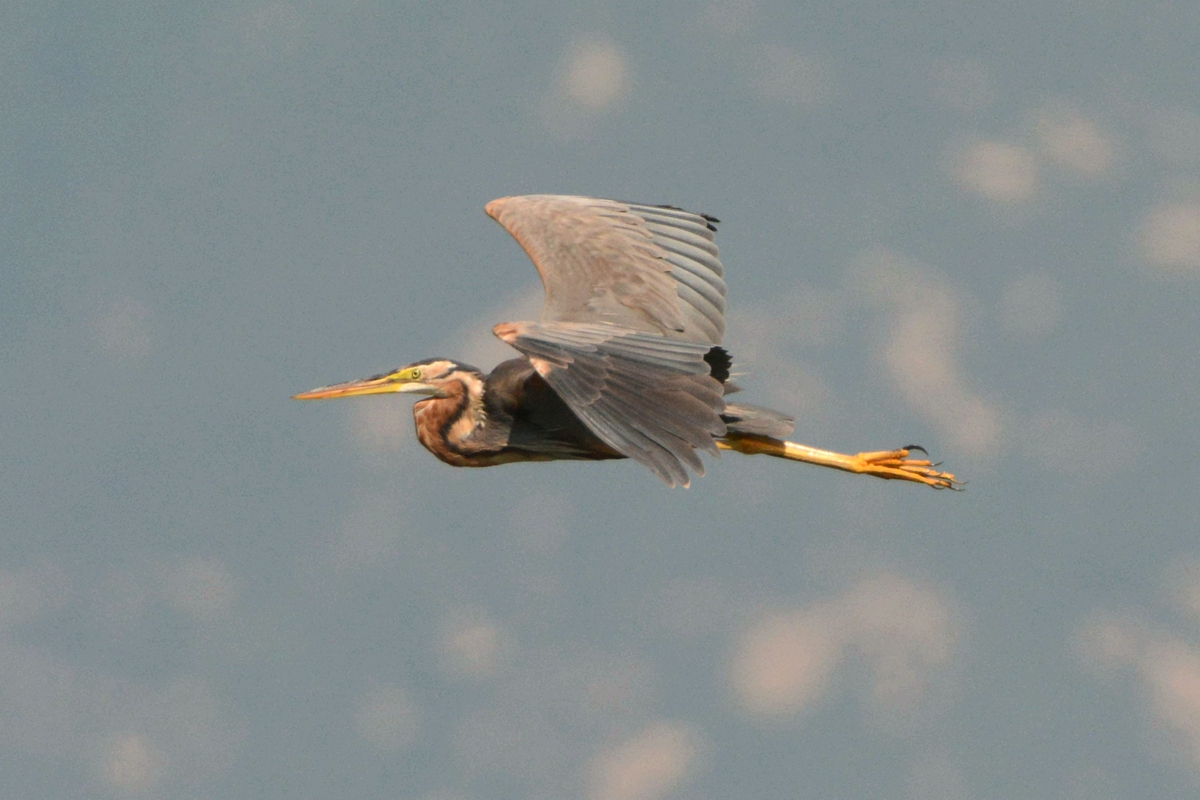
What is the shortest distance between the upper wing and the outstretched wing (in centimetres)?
148

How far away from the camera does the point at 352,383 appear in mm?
11719

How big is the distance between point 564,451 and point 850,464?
221 centimetres

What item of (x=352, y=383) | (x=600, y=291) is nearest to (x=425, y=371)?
(x=352, y=383)

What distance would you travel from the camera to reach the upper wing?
1166 centimetres

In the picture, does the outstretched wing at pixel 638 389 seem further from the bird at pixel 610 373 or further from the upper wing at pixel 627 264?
the upper wing at pixel 627 264

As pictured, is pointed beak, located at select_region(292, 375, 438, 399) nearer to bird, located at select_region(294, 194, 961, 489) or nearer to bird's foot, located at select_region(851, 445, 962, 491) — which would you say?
bird, located at select_region(294, 194, 961, 489)

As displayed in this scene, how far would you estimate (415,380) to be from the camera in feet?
38.6

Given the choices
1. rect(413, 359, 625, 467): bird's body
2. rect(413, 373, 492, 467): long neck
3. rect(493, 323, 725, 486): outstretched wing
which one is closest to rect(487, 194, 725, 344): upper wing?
rect(413, 359, 625, 467): bird's body

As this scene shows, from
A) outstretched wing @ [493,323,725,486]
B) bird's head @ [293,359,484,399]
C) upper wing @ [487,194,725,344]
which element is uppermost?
upper wing @ [487,194,725,344]

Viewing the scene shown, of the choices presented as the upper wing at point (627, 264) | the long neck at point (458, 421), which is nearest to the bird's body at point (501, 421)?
the long neck at point (458, 421)

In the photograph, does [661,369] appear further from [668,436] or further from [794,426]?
[794,426]

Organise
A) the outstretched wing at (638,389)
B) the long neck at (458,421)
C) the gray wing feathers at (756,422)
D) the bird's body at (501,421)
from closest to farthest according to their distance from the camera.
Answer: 1. the outstretched wing at (638,389)
2. the bird's body at (501,421)
3. the long neck at (458,421)
4. the gray wing feathers at (756,422)

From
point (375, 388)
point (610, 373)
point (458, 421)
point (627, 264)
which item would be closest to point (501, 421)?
point (458, 421)

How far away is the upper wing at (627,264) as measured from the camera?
11.7 metres
